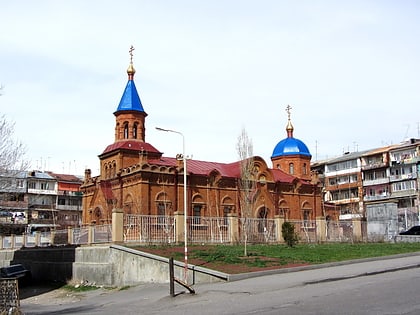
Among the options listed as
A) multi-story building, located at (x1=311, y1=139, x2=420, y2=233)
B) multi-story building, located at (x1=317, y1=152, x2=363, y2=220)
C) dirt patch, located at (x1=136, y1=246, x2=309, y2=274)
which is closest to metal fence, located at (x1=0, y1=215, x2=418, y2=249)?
dirt patch, located at (x1=136, y1=246, x2=309, y2=274)

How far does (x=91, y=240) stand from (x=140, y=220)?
8.99 ft

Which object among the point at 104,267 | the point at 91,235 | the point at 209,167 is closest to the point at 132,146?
the point at 209,167

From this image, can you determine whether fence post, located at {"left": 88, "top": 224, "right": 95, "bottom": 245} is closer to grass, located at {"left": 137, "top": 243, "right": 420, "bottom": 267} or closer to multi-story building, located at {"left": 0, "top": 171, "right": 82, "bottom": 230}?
grass, located at {"left": 137, "top": 243, "right": 420, "bottom": 267}

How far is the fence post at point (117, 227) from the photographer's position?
23.5 meters

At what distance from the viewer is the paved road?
1045cm

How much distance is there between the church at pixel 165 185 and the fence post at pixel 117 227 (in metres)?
11.3

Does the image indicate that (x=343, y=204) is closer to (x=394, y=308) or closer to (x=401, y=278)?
(x=401, y=278)

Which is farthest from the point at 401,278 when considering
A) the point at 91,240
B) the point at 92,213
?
the point at 92,213

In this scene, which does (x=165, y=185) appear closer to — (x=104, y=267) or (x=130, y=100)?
(x=130, y=100)

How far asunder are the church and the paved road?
17.4 m

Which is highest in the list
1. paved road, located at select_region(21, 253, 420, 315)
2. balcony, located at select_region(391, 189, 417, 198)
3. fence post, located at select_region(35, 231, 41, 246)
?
balcony, located at select_region(391, 189, 417, 198)

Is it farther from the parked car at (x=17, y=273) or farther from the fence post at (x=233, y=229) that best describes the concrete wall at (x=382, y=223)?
the parked car at (x=17, y=273)

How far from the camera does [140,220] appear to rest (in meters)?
24.9

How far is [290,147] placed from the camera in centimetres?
5219
